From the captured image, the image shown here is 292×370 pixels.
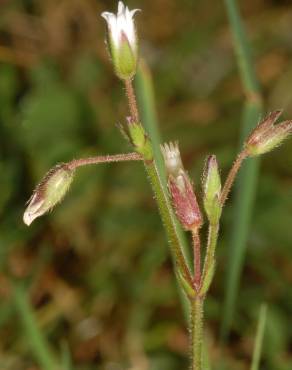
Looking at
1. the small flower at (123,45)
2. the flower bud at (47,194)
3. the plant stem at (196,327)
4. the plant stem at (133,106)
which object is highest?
the small flower at (123,45)

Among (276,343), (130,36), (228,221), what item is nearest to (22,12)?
(228,221)

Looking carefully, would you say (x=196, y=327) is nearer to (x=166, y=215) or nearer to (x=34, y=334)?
(x=166, y=215)

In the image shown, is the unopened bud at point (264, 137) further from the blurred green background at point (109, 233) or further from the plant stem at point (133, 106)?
the blurred green background at point (109, 233)

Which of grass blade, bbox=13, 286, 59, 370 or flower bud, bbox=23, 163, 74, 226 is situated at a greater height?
flower bud, bbox=23, 163, 74, 226

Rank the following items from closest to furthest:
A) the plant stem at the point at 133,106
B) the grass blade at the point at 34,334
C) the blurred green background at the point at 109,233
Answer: the plant stem at the point at 133,106
the grass blade at the point at 34,334
the blurred green background at the point at 109,233

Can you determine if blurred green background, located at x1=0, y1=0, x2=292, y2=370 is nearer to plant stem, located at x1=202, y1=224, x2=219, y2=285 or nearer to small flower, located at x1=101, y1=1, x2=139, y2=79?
plant stem, located at x1=202, y1=224, x2=219, y2=285

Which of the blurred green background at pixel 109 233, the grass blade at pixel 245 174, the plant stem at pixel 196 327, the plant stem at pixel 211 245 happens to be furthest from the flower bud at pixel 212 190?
the blurred green background at pixel 109 233

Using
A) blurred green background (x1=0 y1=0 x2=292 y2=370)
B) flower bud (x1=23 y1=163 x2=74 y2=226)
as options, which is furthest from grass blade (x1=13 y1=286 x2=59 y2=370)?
flower bud (x1=23 y1=163 x2=74 y2=226)
